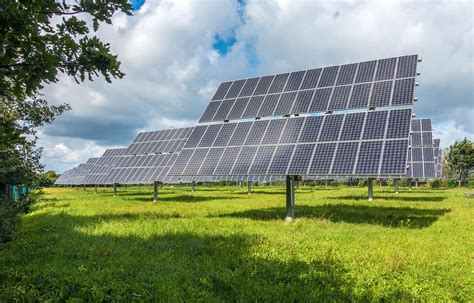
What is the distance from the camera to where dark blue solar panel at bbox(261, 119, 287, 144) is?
16672mm

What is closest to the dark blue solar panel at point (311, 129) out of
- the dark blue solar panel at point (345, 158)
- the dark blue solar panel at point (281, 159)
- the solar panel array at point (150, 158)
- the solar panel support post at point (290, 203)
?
the dark blue solar panel at point (281, 159)

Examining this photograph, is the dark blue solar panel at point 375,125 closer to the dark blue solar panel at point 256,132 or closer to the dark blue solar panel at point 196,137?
the dark blue solar panel at point 256,132

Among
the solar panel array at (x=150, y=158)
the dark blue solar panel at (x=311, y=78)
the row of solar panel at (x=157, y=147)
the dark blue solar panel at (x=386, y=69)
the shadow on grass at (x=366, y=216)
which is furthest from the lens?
the row of solar panel at (x=157, y=147)

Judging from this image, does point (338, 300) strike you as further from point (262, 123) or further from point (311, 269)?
point (262, 123)

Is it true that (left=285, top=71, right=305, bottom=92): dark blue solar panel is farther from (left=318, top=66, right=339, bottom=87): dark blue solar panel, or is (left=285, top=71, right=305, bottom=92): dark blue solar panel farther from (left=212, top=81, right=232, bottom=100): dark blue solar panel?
(left=212, top=81, right=232, bottom=100): dark blue solar panel

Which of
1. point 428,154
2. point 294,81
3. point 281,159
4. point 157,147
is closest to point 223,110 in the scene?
point 294,81

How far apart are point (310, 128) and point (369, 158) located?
11.0ft

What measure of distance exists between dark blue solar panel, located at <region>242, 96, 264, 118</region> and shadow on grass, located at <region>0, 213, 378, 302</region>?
924 cm

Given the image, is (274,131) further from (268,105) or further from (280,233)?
(280,233)

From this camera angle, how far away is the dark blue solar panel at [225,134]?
18.4m

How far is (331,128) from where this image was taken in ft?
51.7

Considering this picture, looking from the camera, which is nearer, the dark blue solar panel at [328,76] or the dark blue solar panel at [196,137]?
the dark blue solar panel at [328,76]

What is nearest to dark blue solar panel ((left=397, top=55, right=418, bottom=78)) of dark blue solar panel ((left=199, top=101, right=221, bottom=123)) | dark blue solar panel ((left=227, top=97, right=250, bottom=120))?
dark blue solar panel ((left=227, top=97, right=250, bottom=120))

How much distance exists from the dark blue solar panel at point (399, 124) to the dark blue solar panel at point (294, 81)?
6294 mm
